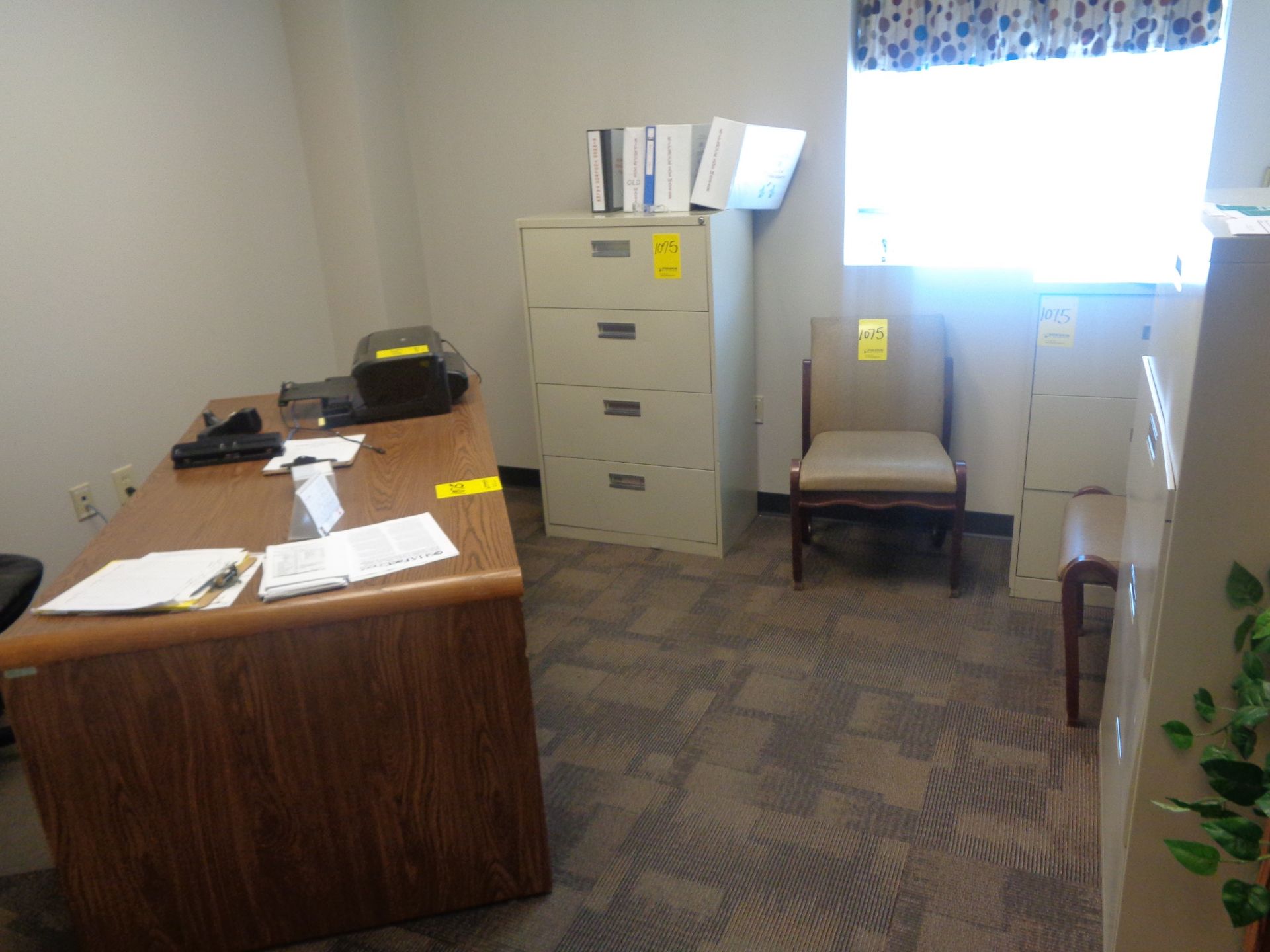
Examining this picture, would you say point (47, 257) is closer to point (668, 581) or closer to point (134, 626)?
point (134, 626)

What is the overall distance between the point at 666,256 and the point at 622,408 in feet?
1.90


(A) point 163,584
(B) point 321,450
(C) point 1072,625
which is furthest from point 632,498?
(A) point 163,584

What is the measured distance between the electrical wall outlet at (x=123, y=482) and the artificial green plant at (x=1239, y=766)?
3026 millimetres

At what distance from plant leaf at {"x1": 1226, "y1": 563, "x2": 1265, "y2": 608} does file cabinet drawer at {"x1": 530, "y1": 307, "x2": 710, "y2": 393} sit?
2.03 m

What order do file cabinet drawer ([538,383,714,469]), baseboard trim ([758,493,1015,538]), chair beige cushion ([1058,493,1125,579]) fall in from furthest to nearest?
baseboard trim ([758,493,1015,538]) < file cabinet drawer ([538,383,714,469]) < chair beige cushion ([1058,493,1125,579])

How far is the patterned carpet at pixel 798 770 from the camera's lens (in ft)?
5.90

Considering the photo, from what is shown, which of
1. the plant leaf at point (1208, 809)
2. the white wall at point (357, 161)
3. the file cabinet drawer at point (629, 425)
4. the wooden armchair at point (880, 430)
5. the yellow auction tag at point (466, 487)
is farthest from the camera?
the white wall at point (357, 161)

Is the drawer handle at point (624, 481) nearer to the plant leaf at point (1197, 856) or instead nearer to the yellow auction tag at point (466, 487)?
the yellow auction tag at point (466, 487)

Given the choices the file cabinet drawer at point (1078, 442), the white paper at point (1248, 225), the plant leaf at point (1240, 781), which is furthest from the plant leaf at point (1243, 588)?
the file cabinet drawer at point (1078, 442)

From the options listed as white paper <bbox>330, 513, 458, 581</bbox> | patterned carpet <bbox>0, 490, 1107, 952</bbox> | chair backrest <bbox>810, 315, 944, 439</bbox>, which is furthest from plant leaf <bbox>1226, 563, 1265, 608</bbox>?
chair backrest <bbox>810, 315, 944, 439</bbox>

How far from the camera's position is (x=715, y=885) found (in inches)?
74.4

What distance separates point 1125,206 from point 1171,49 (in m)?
0.47

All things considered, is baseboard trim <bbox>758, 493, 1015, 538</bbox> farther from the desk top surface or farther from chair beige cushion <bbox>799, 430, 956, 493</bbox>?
the desk top surface

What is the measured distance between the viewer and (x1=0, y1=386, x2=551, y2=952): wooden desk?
5.06ft
